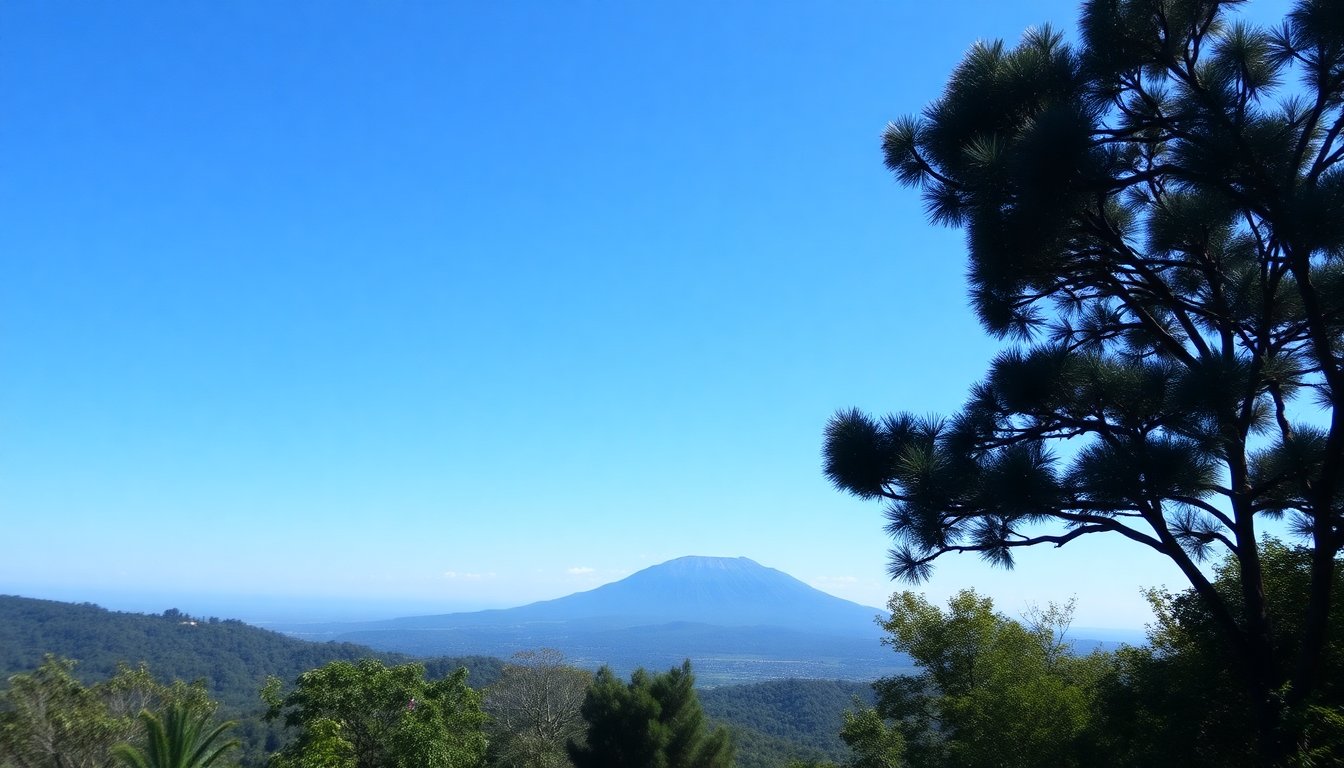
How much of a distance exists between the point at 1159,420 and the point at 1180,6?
2.35m

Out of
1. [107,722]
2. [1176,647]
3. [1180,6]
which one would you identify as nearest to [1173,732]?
[1176,647]

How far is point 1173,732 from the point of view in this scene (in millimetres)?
4918

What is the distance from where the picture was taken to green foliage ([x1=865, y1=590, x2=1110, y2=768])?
7848mm

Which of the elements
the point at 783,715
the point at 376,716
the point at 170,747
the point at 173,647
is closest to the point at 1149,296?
the point at 170,747

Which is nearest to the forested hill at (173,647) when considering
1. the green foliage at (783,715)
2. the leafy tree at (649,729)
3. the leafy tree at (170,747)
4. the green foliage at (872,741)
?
the green foliage at (783,715)

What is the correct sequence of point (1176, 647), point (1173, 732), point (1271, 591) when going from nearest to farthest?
point (1173, 732), point (1271, 591), point (1176, 647)

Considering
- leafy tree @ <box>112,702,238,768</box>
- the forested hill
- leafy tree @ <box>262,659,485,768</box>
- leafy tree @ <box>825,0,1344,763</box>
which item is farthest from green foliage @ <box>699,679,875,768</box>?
leafy tree @ <box>825,0,1344,763</box>

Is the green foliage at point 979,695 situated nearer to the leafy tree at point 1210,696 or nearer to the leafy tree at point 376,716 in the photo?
the leafy tree at point 1210,696

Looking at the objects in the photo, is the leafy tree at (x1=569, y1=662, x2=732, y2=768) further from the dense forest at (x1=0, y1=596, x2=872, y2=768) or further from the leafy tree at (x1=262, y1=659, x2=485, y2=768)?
the dense forest at (x1=0, y1=596, x2=872, y2=768)

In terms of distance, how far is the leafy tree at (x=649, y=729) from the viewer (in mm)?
23844

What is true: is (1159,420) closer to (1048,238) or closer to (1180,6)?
(1048,238)

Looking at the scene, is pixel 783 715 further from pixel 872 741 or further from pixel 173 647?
pixel 173 647

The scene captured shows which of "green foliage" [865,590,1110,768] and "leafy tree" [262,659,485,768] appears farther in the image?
"leafy tree" [262,659,485,768]

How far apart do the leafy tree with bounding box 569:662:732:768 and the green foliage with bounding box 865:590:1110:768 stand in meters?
10.9
